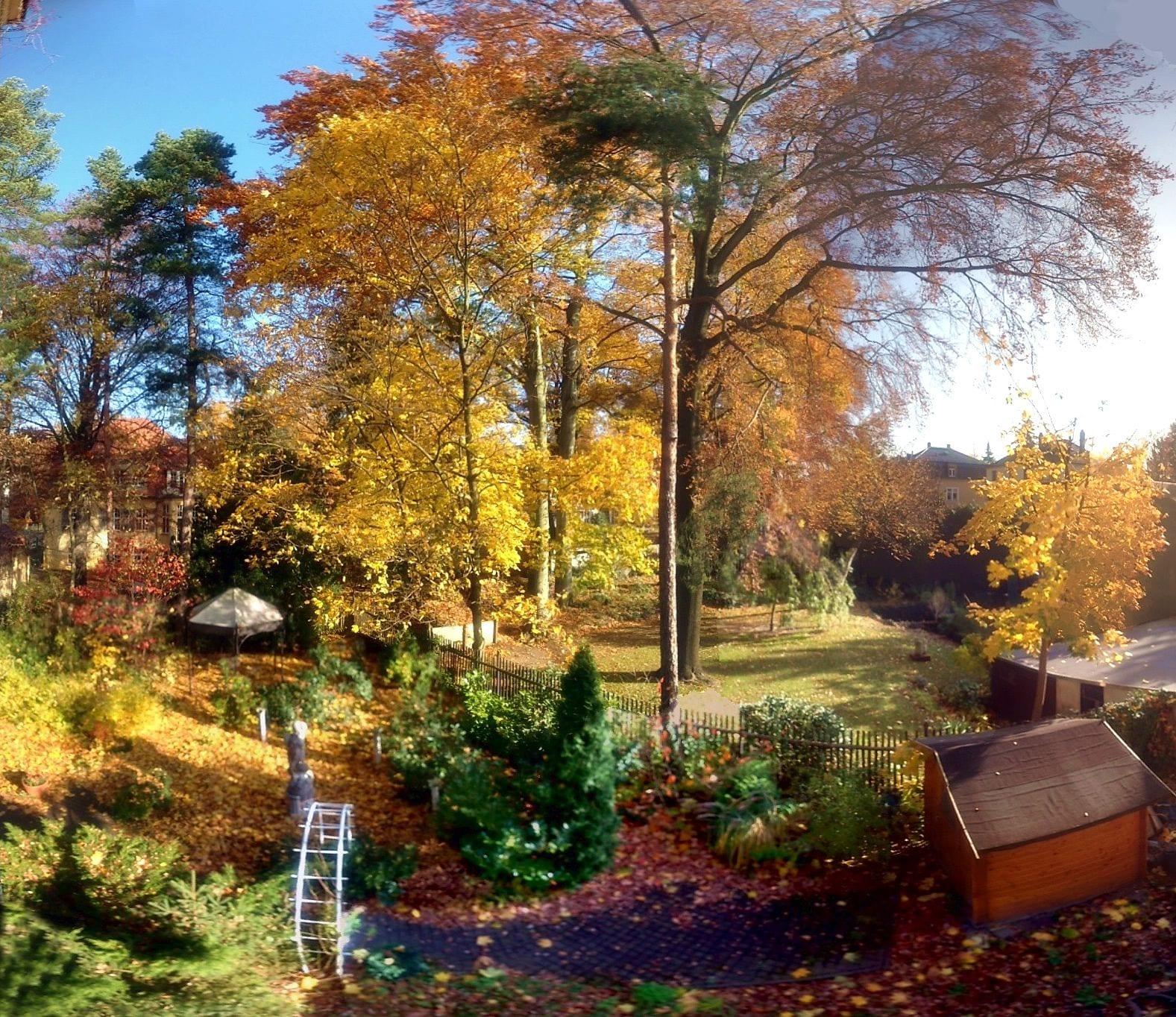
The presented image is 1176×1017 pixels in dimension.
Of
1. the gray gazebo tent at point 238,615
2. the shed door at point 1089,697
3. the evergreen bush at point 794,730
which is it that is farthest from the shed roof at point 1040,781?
the gray gazebo tent at point 238,615

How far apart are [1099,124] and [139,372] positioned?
773 cm

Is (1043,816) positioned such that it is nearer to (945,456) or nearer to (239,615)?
(945,456)

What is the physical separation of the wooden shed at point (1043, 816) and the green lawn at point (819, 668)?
57.4 inches

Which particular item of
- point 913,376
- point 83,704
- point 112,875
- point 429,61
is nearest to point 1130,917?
point 913,376

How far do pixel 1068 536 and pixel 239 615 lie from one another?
628 cm

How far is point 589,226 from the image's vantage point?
5992mm

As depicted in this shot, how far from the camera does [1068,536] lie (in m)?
4.92

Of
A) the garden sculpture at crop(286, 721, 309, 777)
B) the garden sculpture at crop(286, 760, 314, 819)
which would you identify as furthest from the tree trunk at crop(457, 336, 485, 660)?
the garden sculpture at crop(286, 760, 314, 819)

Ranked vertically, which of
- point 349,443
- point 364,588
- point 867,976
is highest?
point 349,443

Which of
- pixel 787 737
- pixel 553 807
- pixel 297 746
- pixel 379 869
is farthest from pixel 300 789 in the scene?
pixel 787 737

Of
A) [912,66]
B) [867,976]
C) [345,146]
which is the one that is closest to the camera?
[867,976]

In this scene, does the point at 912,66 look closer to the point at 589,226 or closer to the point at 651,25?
the point at 651,25

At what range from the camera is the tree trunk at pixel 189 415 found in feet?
26.4

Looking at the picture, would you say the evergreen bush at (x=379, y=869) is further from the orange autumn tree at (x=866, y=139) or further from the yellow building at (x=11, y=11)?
the yellow building at (x=11, y=11)
